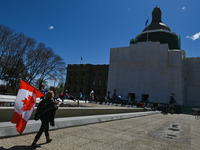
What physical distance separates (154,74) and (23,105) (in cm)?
4276

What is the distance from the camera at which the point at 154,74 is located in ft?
140

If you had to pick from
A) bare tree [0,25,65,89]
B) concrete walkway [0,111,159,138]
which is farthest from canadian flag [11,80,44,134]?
bare tree [0,25,65,89]

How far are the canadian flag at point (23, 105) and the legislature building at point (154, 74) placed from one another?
39.5m

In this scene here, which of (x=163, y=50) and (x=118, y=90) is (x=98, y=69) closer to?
(x=118, y=90)

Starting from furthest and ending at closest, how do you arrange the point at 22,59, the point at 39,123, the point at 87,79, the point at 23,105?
the point at 87,79 → the point at 22,59 → the point at 39,123 → the point at 23,105

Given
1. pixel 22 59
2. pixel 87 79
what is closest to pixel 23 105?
pixel 22 59

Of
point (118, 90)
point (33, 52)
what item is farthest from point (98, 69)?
point (33, 52)

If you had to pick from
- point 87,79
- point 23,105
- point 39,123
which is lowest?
point 39,123

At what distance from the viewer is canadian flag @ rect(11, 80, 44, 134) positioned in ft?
12.5

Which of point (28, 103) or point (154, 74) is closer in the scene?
point (28, 103)

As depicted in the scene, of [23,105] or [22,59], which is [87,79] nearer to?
[22,59]

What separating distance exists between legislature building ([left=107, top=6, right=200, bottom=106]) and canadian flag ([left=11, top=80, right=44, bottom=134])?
39496 millimetres

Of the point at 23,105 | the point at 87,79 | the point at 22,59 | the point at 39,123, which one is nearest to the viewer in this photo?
the point at 23,105

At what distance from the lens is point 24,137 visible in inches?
167
